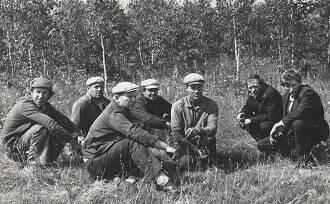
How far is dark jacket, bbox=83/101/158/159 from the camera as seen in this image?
4325 mm

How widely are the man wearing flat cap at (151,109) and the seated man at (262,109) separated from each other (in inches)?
48.6

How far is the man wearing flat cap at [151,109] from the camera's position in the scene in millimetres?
6141

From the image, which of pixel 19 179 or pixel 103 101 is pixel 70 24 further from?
pixel 19 179

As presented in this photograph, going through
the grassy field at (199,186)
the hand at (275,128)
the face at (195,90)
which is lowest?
the grassy field at (199,186)

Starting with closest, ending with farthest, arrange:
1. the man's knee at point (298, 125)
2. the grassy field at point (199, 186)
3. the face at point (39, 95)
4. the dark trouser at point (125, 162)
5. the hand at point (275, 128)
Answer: the grassy field at point (199, 186) → the dark trouser at point (125, 162) → the face at point (39, 95) → the man's knee at point (298, 125) → the hand at point (275, 128)

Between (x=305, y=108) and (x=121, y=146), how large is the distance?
8.21ft

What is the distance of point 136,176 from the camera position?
184 inches

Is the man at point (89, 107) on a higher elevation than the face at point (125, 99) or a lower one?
lower

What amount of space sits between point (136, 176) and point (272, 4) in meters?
16.3

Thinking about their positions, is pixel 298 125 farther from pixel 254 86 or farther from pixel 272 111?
pixel 254 86

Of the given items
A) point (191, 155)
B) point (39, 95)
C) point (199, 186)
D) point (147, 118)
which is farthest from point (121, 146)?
point (147, 118)

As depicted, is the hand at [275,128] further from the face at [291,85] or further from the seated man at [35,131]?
the seated man at [35,131]

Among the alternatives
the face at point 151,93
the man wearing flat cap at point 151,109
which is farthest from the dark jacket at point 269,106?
the face at point 151,93

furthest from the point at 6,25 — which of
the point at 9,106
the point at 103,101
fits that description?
the point at 103,101
